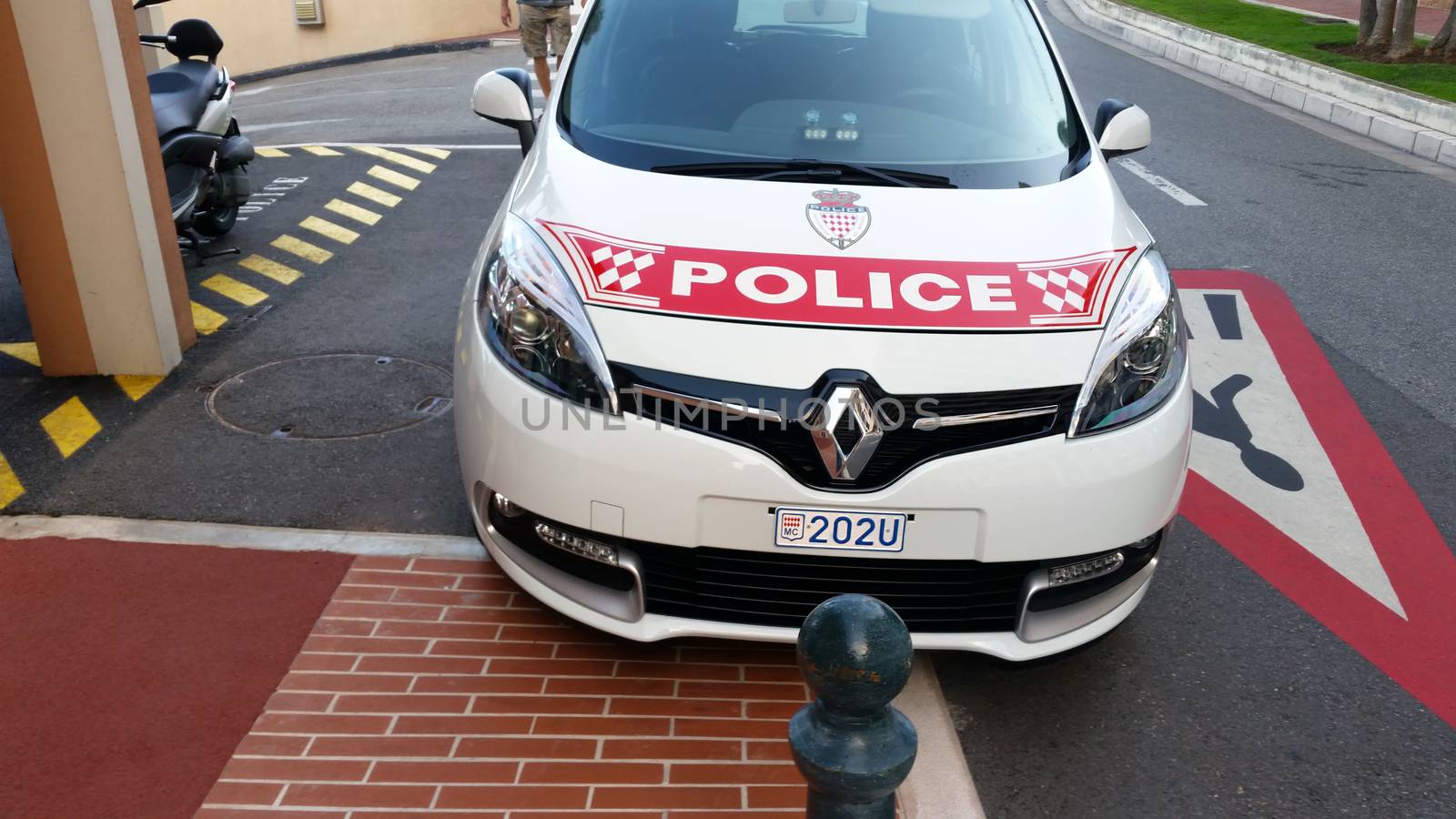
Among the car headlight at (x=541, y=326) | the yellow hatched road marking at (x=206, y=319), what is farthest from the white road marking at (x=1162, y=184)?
the car headlight at (x=541, y=326)

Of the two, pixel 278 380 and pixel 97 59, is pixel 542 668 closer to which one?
pixel 278 380

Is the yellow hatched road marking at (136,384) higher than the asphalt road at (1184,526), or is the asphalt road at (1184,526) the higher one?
the yellow hatched road marking at (136,384)

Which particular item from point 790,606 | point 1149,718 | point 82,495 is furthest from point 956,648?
point 82,495

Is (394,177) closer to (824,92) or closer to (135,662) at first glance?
(824,92)

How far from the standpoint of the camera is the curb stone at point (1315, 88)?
11.6m

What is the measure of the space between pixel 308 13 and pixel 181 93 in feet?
54.1

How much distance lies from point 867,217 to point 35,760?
8.00 feet

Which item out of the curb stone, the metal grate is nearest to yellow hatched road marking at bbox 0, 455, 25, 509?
the curb stone

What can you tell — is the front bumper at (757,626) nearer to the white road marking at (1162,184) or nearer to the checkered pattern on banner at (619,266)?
the checkered pattern on banner at (619,266)

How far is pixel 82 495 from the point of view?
165 inches

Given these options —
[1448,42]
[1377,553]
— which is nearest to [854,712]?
[1377,553]

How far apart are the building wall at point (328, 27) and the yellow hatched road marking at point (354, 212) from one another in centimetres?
1434

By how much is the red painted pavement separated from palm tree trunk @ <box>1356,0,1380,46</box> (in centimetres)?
1742

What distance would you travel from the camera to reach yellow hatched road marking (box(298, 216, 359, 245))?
24.7ft
